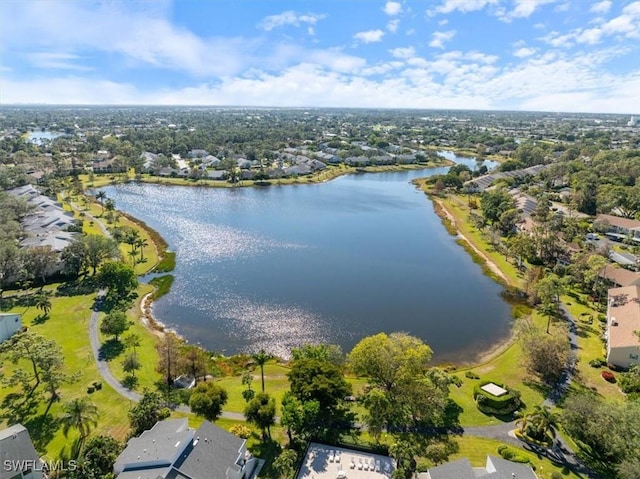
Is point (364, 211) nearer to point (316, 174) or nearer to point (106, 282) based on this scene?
point (316, 174)

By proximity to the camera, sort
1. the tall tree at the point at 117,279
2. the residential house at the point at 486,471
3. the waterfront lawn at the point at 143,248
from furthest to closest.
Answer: the waterfront lawn at the point at 143,248 → the tall tree at the point at 117,279 → the residential house at the point at 486,471

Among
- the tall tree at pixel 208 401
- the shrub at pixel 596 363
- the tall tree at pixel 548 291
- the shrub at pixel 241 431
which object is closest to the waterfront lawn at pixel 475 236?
the tall tree at pixel 548 291

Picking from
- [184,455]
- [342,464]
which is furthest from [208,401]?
[342,464]

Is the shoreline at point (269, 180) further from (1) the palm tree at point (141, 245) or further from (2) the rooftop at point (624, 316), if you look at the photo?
(2) the rooftop at point (624, 316)

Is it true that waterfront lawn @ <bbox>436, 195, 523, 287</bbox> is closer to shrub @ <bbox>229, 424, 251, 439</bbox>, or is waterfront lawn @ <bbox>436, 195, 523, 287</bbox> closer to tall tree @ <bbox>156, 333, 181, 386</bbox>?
shrub @ <bbox>229, 424, 251, 439</bbox>

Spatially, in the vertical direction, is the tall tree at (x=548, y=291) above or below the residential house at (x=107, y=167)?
below

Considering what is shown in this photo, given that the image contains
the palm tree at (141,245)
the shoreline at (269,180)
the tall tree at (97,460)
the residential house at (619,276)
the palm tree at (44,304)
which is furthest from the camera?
the shoreline at (269,180)

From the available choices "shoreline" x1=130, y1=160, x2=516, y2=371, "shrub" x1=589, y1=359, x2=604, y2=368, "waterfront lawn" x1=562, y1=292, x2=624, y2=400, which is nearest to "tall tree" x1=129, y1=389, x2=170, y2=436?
"shoreline" x1=130, y1=160, x2=516, y2=371
